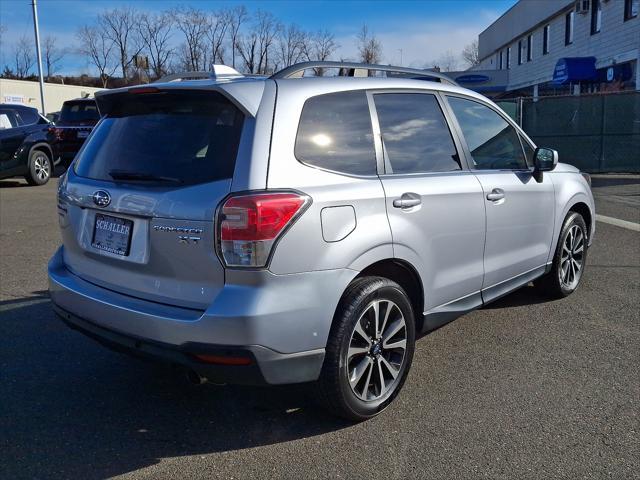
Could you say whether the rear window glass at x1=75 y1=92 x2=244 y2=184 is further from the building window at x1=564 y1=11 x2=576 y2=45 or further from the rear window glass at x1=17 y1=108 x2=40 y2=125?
the building window at x1=564 y1=11 x2=576 y2=45

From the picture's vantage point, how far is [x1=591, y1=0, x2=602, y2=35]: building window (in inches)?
1007

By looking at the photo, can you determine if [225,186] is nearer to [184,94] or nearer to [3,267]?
[184,94]

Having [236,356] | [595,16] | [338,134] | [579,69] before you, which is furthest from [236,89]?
[595,16]

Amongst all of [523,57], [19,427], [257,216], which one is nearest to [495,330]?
[257,216]

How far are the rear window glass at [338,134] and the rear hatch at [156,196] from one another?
0.37 meters

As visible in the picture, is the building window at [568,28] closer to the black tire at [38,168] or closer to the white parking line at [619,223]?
the white parking line at [619,223]

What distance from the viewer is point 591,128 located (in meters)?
16.4

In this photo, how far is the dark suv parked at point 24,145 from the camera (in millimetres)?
13891

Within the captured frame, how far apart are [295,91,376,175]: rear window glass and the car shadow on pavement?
3.99 ft

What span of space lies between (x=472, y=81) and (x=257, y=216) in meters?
43.0

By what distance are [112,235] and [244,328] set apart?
990 mm

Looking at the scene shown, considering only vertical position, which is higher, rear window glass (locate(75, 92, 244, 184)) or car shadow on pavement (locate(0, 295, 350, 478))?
rear window glass (locate(75, 92, 244, 184))

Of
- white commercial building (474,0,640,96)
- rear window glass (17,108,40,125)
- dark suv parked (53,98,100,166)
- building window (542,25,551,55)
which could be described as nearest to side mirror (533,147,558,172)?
rear window glass (17,108,40,125)

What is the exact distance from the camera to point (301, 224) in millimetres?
2910
